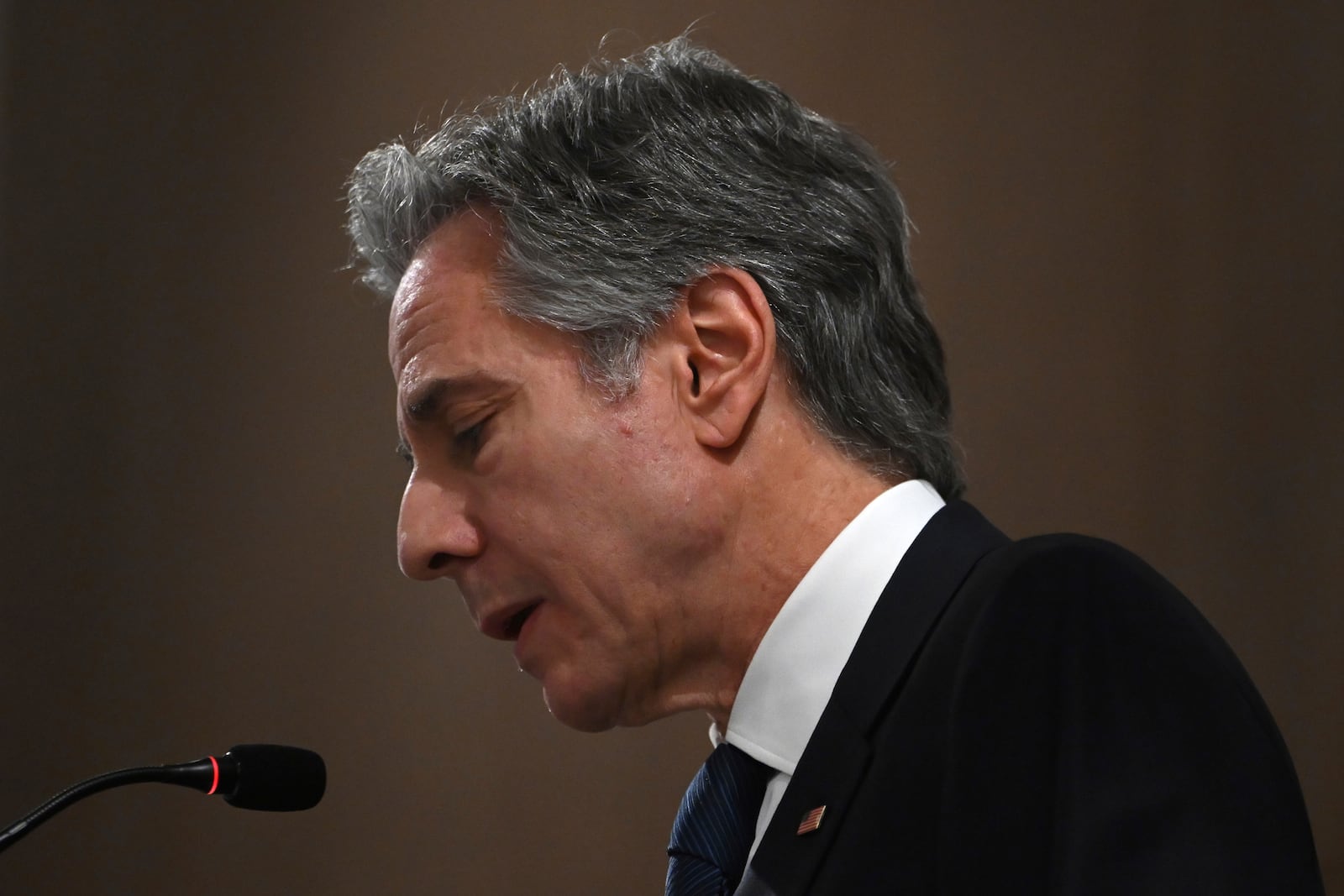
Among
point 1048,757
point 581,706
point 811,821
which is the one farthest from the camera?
point 581,706

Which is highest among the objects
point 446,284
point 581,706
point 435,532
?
point 446,284

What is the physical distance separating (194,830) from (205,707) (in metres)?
0.20

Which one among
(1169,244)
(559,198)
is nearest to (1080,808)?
(559,198)

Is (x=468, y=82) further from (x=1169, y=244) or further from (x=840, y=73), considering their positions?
(x=1169, y=244)

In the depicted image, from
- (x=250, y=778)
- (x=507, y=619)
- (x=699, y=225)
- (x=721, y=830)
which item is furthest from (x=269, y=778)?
(x=699, y=225)

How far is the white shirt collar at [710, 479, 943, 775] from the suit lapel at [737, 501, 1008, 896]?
1.4 inches

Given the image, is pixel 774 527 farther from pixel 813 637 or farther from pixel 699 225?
pixel 699 225

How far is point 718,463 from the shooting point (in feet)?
3.92

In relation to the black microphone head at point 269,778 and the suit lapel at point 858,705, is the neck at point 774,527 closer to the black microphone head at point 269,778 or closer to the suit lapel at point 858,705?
the suit lapel at point 858,705

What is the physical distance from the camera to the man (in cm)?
101

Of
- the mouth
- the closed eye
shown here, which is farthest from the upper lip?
the closed eye

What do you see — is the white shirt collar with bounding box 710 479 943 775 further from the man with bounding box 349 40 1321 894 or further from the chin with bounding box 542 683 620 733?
the chin with bounding box 542 683 620 733

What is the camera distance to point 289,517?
221 centimetres

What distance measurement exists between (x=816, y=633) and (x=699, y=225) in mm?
404
